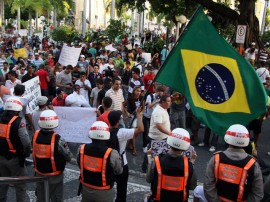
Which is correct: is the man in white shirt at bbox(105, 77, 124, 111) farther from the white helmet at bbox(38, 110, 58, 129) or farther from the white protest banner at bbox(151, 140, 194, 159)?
the white helmet at bbox(38, 110, 58, 129)

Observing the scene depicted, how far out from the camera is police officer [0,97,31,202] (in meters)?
5.21

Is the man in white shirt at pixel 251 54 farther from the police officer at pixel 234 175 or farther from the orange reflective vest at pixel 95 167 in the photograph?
the orange reflective vest at pixel 95 167

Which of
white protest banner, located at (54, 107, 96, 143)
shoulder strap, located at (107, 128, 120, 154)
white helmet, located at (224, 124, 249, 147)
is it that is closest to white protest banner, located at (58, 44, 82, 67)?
white protest banner, located at (54, 107, 96, 143)

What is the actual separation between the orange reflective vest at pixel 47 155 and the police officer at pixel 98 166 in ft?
1.63

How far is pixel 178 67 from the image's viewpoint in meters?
5.29

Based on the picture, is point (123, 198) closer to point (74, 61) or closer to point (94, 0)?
point (74, 61)

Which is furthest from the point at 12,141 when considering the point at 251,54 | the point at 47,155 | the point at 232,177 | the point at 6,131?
the point at 251,54

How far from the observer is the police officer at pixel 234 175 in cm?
397

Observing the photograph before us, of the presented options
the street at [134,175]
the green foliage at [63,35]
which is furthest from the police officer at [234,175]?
the green foliage at [63,35]

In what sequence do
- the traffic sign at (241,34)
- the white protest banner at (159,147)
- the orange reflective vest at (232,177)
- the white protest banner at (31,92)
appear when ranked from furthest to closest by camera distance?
1. the traffic sign at (241,34)
2. the white protest banner at (31,92)
3. the white protest banner at (159,147)
4. the orange reflective vest at (232,177)

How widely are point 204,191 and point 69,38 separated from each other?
24.9 meters

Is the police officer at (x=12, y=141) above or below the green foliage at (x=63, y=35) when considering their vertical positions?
below

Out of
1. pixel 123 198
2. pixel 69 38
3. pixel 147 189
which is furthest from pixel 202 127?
pixel 69 38

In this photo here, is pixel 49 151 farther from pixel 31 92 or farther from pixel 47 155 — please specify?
pixel 31 92
